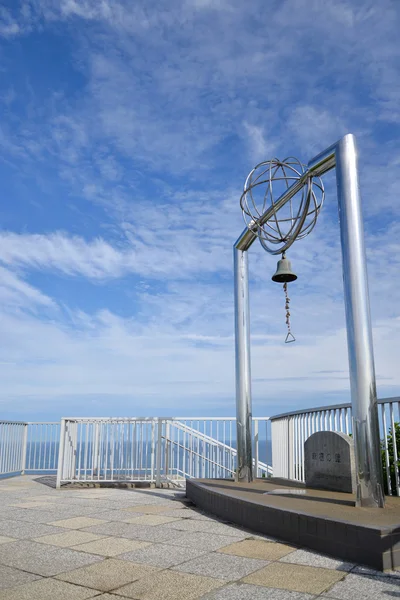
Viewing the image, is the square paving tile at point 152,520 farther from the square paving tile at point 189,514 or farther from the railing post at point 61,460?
the railing post at point 61,460

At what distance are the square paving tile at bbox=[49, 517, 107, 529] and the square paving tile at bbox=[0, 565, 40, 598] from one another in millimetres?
1938

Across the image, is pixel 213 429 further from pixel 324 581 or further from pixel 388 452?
pixel 324 581

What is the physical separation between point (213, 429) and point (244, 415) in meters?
2.44

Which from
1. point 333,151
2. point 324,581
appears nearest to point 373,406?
point 324,581

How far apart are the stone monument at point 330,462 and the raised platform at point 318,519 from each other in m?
0.24

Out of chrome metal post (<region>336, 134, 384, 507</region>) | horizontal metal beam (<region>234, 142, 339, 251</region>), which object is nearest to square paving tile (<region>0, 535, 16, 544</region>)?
chrome metal post (<region>336, 134, 384, 507</region>)

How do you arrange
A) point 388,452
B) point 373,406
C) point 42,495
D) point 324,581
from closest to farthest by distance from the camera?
point 324,581 < point 373,406 < point 388,452 < point 42,495

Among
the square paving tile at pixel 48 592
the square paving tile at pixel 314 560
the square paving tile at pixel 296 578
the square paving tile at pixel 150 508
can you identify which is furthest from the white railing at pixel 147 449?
the square paving tile at pixel 48 592

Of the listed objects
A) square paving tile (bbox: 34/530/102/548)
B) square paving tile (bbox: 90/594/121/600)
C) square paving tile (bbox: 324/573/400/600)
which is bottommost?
square paving tile (bbox: 34/530/102/548)

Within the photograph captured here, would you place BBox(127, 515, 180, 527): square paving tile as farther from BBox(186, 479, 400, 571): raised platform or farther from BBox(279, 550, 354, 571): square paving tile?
BBox(279, 550, 354, 571): square paving tile

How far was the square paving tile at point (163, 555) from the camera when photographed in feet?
13.3

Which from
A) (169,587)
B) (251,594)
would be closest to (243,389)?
(169,587)

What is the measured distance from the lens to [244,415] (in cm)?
820

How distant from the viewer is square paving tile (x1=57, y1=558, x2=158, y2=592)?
11.4 ft
